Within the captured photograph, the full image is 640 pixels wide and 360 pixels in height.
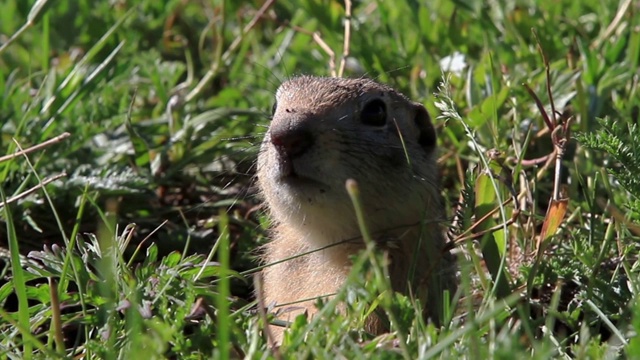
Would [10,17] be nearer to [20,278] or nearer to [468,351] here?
[20,278]

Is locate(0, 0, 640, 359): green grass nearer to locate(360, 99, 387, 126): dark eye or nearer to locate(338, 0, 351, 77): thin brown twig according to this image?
locate(338, 0, 351, 77): thin brown twig

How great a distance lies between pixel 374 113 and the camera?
355cm

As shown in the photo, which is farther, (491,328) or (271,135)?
(271,135)

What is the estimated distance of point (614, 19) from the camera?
16.1ft

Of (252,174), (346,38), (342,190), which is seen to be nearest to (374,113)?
(342,190)

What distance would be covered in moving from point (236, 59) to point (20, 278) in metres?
2.82

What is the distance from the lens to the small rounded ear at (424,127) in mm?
3859

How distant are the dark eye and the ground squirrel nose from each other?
0.44 meters

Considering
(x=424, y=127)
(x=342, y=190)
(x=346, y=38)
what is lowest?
(x=424, y=127)

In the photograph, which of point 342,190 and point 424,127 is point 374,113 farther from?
point 342,190

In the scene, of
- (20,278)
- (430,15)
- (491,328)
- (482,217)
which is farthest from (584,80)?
(20,278)

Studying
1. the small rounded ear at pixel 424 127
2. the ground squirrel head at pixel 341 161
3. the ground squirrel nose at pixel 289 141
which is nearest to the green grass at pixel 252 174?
the small rounded ear at pixel 424 127

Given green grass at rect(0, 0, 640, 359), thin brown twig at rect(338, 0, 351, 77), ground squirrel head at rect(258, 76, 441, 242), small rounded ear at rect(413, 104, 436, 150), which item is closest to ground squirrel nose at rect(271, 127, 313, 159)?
ground squirrel head at rect(258, 76, 441, 242)

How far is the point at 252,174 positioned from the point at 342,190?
140 cm
